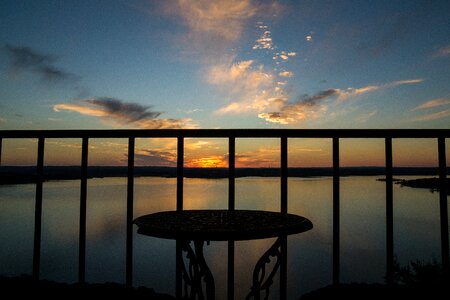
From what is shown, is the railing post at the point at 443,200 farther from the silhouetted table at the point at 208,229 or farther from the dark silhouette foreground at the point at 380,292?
the silhouetted table at the point at 208,229

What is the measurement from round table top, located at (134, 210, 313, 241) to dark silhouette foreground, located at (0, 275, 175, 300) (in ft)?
1.18

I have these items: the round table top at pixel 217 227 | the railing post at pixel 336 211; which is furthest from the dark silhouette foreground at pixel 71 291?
the railing post at pixel 336 211

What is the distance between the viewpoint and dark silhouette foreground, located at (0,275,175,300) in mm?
1325

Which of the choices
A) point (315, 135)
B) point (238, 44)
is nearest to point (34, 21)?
point (238, 44)

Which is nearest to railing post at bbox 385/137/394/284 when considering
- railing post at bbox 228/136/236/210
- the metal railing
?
the metal railing

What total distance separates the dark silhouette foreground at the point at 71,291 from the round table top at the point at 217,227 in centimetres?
36

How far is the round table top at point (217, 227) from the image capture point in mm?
987

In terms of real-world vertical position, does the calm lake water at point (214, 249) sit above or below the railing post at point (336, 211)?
below

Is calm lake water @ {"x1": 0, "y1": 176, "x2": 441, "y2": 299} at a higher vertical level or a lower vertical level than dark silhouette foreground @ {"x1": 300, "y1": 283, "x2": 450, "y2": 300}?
lower

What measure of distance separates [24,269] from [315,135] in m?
9.84

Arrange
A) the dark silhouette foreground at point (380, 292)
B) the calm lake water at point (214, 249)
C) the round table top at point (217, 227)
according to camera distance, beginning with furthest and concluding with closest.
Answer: the calm lake water at point (214, 249) → the dark silhouette foreground at point (380, 292) → the round table top at point (217, 227)

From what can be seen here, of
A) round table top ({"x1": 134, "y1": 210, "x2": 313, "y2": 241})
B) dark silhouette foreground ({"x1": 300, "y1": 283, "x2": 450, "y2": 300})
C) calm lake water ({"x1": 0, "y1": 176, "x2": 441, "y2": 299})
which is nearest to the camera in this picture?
round table top ({"x1": 134, "y1": 210, "x2": 313, "y2": 241})

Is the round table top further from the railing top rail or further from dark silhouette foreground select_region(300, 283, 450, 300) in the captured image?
the railing top rail

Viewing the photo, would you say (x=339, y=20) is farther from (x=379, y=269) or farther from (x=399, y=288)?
(x=379, y=269)
